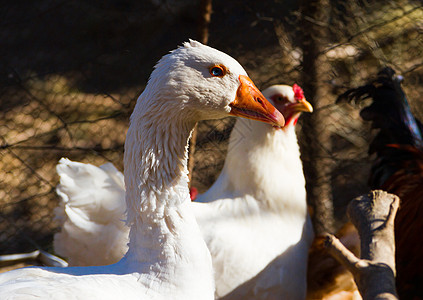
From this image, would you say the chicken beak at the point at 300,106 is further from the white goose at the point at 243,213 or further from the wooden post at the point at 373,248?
the wooden post at the point at 373,248

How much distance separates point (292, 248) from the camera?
2.07 meters

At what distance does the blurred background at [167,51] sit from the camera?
2.66 m

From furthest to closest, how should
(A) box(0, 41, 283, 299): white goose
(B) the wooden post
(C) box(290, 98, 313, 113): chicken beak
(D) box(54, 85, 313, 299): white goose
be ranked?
(C) box(290, 98, 313, 113): chicken beak
(D) box(54, 85, 313, 299): white goose
(B) the wooden post
(A) box(0, 41, 283, 299): white goose

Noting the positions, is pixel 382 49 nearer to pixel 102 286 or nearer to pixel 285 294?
pixel 285 294

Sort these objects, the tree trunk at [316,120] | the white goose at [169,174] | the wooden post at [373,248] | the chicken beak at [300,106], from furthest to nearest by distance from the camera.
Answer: the tree trunk at [316,120] → the chicken beak at [300,106] → the wooden post at [373,248] → the white goose at [169,174]

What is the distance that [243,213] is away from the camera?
211 centimetres

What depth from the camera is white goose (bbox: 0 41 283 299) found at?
128 cm

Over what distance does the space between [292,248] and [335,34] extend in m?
1.32

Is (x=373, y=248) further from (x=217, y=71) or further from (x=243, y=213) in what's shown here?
(x=217, y=71)

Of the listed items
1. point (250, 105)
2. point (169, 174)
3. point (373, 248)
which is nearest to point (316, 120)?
point (373, 248)

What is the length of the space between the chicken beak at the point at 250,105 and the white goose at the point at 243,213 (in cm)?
76

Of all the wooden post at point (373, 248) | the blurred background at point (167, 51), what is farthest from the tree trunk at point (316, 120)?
the wooden post at point (373, 248)

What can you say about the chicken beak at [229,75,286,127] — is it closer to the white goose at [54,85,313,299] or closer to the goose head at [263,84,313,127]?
the white goose at [54,85,313,299]

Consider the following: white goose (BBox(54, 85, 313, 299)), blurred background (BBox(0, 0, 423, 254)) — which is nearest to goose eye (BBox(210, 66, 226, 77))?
white goose (BBox(54, 85, 313, 299))
